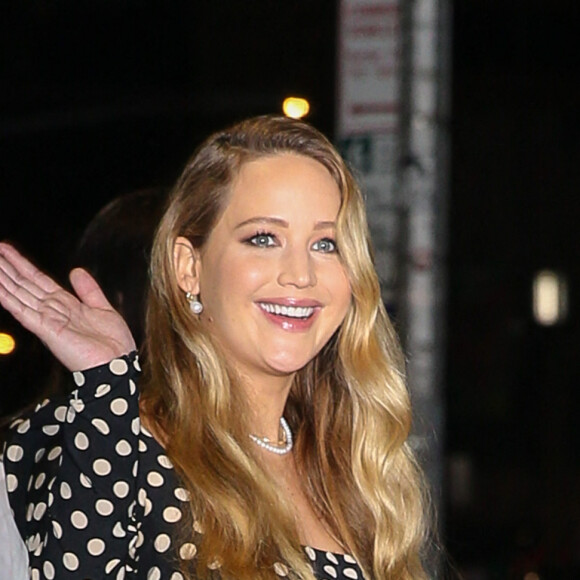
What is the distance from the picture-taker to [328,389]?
3.22m

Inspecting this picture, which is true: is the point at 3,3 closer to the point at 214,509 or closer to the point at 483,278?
the point at 214,509

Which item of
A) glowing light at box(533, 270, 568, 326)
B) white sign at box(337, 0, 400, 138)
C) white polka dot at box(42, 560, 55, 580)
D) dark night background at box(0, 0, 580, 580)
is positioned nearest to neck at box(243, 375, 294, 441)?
white polka dot at box(42, 560, 55, 580)

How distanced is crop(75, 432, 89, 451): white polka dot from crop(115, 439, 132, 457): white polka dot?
0.06m

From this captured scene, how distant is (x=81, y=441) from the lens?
2527 millimetres

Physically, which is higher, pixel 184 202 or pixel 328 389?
pixel 184 202

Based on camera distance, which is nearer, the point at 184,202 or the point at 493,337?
the point at 184,202

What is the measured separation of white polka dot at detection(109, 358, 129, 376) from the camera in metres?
2.58

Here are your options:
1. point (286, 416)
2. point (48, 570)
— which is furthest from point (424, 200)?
point (48, 570)

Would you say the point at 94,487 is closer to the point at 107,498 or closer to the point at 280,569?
the point at 107,498

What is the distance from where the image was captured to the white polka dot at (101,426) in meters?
2.54

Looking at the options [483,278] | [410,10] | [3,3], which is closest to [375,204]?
[410,10]

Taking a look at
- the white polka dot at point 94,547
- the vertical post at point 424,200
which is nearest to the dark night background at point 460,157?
the vertical post at point 424,200

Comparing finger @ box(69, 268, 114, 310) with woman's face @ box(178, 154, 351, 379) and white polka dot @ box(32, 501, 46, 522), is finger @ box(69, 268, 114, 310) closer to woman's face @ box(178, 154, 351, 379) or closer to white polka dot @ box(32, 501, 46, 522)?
woman's face @ box(178, 154, 351, 379)

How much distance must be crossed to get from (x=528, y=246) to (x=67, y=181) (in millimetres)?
11091
